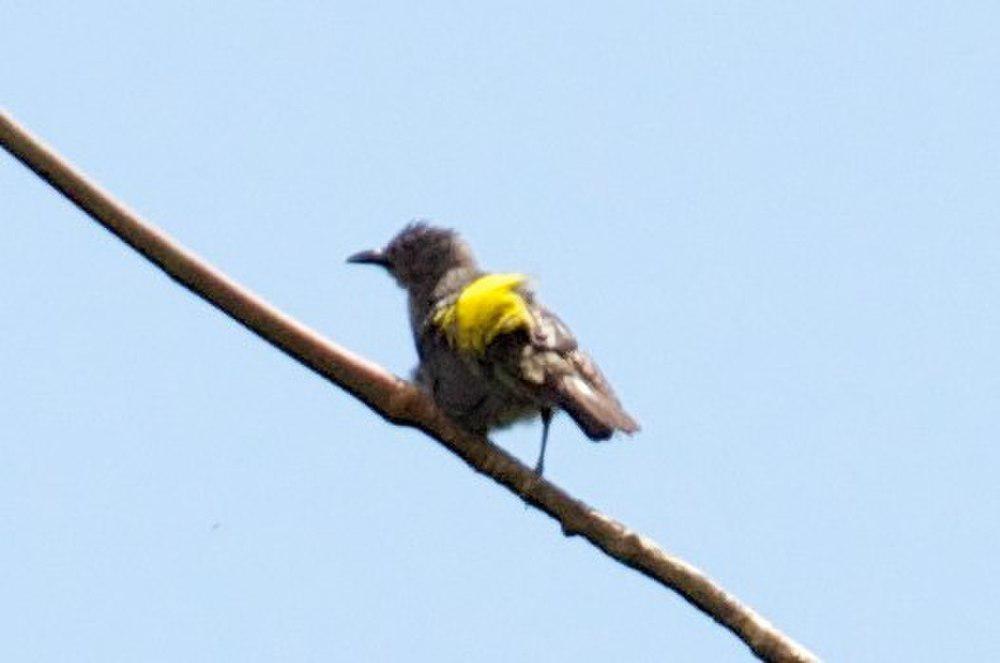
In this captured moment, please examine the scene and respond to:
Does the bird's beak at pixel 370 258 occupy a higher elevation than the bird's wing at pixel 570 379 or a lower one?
higher

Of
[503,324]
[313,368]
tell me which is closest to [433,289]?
[503,324]

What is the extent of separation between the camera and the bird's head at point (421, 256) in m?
8.35

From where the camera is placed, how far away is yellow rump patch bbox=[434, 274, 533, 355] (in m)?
6.39

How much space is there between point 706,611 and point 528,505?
2.69ft

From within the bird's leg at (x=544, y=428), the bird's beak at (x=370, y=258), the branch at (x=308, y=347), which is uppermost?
the bird's beak at (x=370, y=258)

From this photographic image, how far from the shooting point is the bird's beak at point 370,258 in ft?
27.9

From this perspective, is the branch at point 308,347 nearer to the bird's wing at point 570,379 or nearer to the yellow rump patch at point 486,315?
the bird's wing at point 570,379

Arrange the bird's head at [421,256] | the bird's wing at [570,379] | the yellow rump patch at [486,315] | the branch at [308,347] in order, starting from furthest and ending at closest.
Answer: the bird's head at [421,256]
the yellow rump patch at [486,315]
the bird's wing at [570,379]
the branch at [308,347]

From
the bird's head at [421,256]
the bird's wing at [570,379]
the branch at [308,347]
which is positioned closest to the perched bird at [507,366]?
the bird's wing at [570,379]

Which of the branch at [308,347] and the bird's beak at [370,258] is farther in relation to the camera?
the bird's beak at [370,258]

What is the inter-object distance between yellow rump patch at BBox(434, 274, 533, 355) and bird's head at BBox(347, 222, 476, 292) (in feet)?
4.39

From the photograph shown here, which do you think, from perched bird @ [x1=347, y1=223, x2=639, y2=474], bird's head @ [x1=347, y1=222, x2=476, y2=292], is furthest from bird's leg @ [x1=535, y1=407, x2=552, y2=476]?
bird's head @ [x1=347, y1=222, x2=476, y2=292]

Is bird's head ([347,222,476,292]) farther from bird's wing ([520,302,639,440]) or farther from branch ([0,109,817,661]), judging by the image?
branch ([0,109,817,661])

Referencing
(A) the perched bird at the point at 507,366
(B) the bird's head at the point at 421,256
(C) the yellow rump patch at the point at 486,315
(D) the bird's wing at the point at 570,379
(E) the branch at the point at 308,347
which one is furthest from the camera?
(B) the bird's head at the point at 421,256
